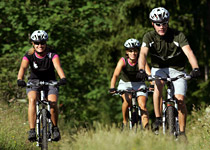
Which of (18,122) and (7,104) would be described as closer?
(18,122)

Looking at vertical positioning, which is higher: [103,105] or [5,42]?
[5,42]

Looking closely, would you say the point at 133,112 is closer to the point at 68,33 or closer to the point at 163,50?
the point at 163,50

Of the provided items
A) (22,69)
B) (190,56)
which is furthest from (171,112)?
(22,69)

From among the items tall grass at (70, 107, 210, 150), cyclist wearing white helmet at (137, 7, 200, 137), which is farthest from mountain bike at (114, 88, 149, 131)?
tall grass at (70, 107, 210, 150)

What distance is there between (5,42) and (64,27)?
2.62 m

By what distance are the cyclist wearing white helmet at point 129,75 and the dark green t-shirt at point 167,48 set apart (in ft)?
5.83

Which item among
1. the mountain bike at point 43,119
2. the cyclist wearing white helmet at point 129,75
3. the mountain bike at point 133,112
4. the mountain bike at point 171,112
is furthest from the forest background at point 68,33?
the mountain bike at point 171,112

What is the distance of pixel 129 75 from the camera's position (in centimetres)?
983

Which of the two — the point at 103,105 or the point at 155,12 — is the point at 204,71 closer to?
the point at 103,105

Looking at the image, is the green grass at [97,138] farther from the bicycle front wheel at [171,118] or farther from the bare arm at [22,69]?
the bare arm at [22,69]

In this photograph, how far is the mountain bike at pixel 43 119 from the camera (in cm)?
772

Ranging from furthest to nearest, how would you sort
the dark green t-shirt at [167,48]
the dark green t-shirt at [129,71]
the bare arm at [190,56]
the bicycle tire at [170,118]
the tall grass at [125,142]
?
1. the dark green t-shirt at [129,71]
2. the dark green t-shirt at [167,48]
3. the bare arm at [190,56]
4. the bicycle tire at [170,118]
5. the tall grass at [125,142]

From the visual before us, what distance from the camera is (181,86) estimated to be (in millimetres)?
7531

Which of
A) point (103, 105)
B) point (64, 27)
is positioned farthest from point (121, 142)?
point (103, 105)
